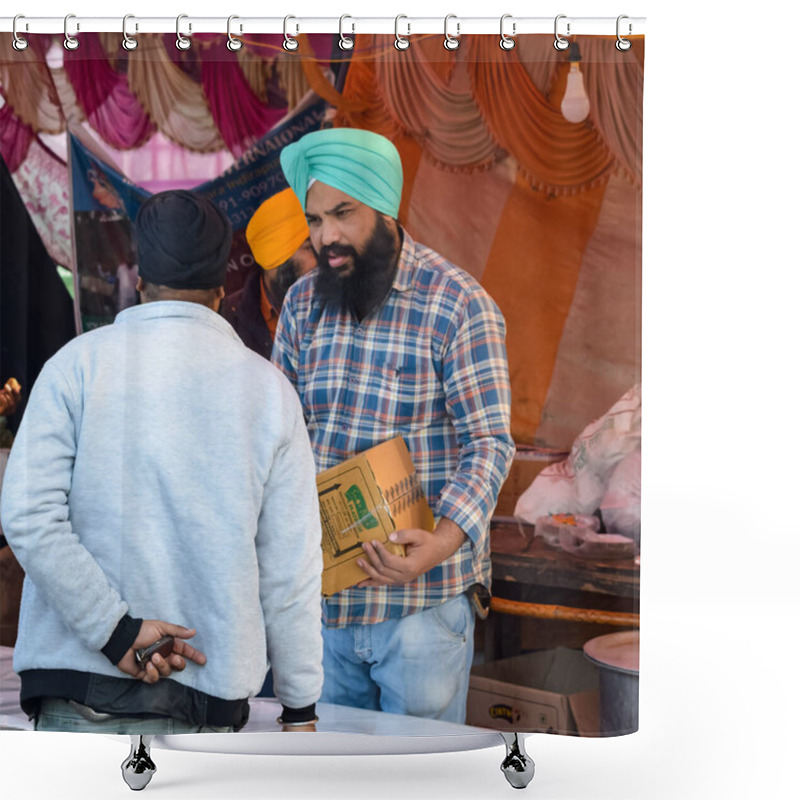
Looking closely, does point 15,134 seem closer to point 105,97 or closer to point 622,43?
point 105,97

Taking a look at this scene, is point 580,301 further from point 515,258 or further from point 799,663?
point 799,663

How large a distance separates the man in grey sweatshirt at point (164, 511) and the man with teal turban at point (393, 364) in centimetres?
10

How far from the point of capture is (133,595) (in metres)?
2.20

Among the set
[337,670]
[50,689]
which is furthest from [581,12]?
[50,689]

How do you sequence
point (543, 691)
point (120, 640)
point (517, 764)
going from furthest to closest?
point (517, 764) → point (543, 691) → point (120, 640)

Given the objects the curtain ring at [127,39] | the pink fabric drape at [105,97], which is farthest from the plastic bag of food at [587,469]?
the curtain ring at [127,39]

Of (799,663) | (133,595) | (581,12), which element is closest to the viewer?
(133,595)

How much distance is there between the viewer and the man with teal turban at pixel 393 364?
225 centimetres

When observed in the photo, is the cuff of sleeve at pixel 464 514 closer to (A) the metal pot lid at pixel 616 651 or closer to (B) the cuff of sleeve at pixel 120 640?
(A) the metal pot lid at pixel 616 651

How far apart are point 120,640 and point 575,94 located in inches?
55.9

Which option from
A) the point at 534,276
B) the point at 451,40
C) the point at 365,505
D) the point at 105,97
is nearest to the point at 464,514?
the point at 365,505

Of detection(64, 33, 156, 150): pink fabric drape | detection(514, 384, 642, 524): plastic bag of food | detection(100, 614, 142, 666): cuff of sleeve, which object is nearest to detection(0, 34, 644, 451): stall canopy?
detection(64, 33, 156, 150): pink fabric drape

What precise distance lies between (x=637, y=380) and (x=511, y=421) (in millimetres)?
275

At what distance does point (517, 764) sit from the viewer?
242 cm
